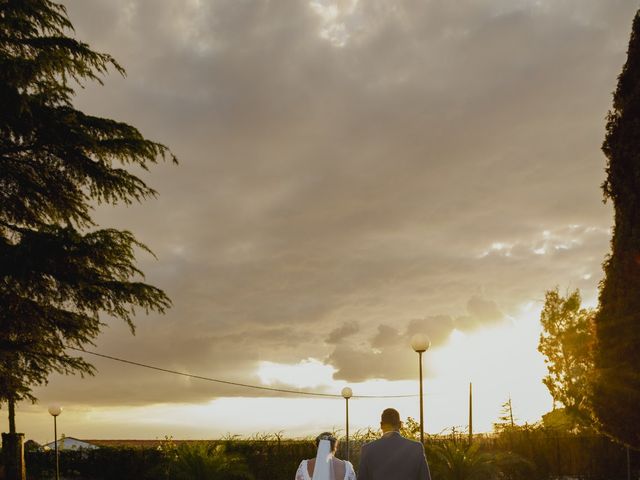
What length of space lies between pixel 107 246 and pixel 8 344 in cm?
363

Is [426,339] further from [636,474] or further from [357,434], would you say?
[636,474]

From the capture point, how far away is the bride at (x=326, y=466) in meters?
8.36

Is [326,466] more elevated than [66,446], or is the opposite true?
[326,466]

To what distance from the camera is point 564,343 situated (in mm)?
37250

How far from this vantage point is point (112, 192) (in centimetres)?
1720

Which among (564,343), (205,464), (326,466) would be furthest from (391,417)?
(564,343)

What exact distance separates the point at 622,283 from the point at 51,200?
44.5ft

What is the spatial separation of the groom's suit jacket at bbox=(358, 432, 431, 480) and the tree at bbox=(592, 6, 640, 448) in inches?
394

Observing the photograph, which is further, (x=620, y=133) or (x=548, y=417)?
(x=548, y=417)

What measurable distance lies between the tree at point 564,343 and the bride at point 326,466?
30.1 m

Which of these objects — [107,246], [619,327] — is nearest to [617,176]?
[619,327]

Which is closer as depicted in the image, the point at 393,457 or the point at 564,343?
the point at 393,457

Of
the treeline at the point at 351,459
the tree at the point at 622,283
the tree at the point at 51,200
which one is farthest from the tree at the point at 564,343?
the tree at the point at 51,200

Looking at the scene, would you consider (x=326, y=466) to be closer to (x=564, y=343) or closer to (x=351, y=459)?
(x=351, y=459)
